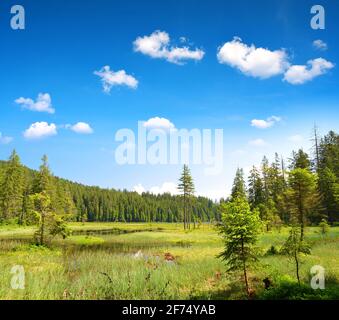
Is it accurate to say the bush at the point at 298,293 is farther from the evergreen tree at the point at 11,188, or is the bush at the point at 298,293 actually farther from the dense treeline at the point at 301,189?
the evergreen tree at the point at 11,188

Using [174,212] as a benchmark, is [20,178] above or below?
above

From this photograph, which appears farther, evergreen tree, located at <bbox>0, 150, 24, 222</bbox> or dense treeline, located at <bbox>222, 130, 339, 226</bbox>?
evergreen tree, located at <bbox>0, 150, 24, 222</bbox>

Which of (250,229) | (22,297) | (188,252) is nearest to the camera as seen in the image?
(22,297)

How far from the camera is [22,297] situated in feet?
41.4

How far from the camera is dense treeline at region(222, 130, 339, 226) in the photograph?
41.6 metres

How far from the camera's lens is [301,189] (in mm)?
→ 32625

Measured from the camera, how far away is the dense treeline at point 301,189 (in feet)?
137

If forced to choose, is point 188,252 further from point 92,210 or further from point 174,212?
point 174,212

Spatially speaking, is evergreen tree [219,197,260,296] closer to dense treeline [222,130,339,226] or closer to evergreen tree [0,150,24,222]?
dense treeline [222,130,339,226]

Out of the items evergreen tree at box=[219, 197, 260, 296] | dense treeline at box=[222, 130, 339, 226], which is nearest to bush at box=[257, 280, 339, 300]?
evergreen tree at box=[219, 197, 260, 296]

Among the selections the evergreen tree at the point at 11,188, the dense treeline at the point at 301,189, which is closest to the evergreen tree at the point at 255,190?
the dense treeline at the point at 301,189

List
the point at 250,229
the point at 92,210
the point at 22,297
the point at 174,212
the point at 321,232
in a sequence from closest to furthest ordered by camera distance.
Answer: the point at 22,297, the point at 250,229, the point at 321,232, the point at 92,210, the point at 174,212
